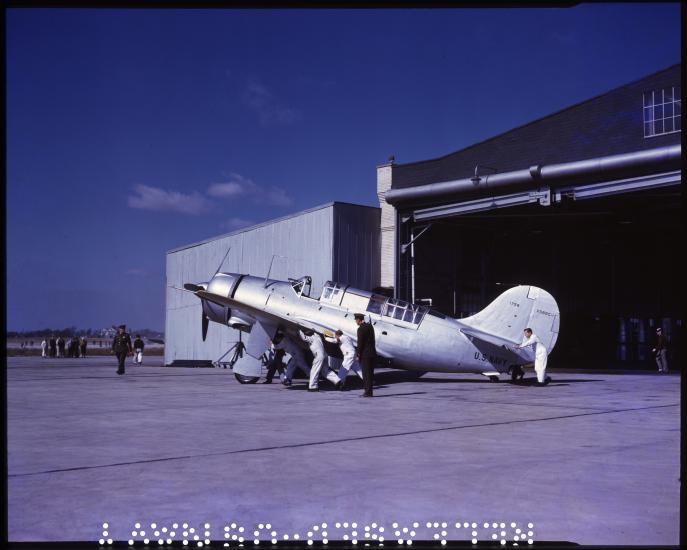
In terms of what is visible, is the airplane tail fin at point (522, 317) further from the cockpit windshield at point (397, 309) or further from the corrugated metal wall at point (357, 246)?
the corrugated metal wall at point (357, 246)

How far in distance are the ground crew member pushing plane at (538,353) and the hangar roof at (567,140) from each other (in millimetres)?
7373

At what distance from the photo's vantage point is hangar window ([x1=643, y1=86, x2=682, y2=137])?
2127 centimetres

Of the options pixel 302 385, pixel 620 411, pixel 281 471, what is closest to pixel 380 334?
pixel 302 385

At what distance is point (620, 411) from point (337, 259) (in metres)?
15.6

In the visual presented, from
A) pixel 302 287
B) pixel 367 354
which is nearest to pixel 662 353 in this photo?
pixel 302 287

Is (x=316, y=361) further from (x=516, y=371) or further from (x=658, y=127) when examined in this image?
(x=658, y=127)

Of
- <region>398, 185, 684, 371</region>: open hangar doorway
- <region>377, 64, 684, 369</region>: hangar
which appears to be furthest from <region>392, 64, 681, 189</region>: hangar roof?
<region>398, 185, 684, 371</region>: open hangar doorway

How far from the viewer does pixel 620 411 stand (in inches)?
485

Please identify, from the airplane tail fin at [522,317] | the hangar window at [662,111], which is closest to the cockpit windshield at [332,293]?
the airplane tail fin at [522,317]

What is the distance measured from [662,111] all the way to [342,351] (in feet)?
39.8

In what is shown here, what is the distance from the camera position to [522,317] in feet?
62.5

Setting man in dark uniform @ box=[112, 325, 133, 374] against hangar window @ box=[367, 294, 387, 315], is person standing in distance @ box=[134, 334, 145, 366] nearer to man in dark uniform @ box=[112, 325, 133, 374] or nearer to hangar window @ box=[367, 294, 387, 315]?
man in dark uniform @ box=[112, 325, 133, 374]

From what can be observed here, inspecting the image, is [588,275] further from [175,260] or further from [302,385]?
[302,385]

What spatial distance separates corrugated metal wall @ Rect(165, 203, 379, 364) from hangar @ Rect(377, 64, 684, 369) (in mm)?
1116
